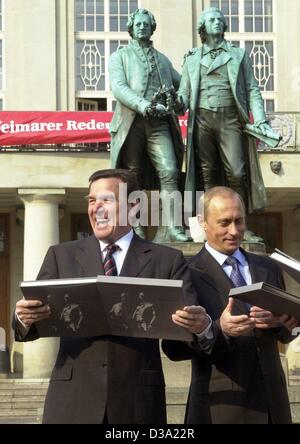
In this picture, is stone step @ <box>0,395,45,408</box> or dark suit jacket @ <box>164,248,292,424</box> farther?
stone step @ <box>0,395,45,408</box>

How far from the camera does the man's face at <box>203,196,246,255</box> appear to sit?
5.56 meters

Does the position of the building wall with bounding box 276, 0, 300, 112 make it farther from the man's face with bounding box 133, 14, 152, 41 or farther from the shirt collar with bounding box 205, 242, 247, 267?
the shirt collar with bounding box 205, 242, 247, 267

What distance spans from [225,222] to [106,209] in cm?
68

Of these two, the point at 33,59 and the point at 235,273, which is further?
the point at 33,59

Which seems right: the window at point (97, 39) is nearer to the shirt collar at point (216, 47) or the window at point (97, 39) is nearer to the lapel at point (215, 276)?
the shirt collar at point (216, 47)

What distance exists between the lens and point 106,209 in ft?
17.4

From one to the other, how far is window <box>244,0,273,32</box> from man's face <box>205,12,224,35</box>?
78.2 feet

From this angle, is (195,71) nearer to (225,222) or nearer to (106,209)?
(225,222)

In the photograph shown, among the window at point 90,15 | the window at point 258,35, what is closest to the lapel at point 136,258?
the window at point 258,35

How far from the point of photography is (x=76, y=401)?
16.7 ft

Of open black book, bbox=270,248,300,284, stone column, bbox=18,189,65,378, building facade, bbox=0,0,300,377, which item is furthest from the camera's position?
building facade, bbox=0,0,300,377

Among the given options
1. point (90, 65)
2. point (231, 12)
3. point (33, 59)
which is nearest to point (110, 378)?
point (33, 59)

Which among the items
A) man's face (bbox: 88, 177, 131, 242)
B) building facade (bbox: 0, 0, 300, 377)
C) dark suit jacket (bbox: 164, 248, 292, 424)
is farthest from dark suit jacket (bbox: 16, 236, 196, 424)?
building facade (bbox: 0, 0, 300, 377)

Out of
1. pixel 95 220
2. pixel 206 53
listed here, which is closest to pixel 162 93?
pixel 206 53
